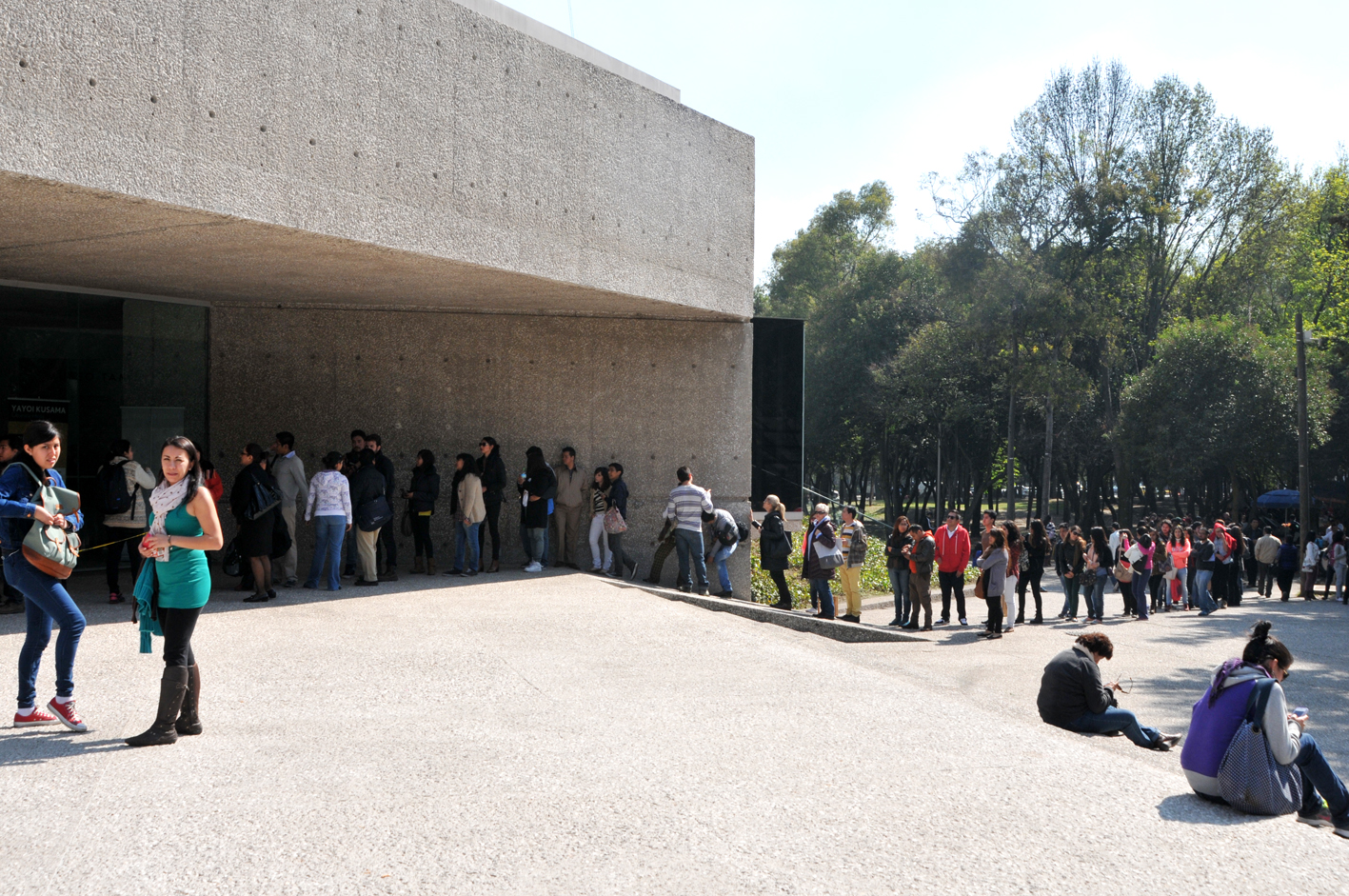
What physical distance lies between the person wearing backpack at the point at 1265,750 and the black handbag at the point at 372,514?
8.40 m

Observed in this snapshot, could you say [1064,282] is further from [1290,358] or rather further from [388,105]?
[388,105]

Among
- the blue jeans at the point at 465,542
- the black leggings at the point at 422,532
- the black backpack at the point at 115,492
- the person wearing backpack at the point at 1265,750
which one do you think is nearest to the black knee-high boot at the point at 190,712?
the black backpack at the point at 115,492

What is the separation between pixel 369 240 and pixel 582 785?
594 centimetres

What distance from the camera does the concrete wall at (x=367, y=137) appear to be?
24.2 ft

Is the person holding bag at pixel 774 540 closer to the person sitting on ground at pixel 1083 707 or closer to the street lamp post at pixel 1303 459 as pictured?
the person sitting on ground at pixel 1083 707

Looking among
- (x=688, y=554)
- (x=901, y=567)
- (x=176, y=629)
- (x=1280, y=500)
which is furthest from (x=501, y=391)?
(x=1280, y=500)

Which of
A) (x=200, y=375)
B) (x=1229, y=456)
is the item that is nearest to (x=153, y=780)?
(x=200, y=375)

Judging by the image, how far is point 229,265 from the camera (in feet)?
34.3

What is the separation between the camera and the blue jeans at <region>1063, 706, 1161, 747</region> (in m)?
7.44

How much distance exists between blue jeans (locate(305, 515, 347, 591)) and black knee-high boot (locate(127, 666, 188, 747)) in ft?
18.6

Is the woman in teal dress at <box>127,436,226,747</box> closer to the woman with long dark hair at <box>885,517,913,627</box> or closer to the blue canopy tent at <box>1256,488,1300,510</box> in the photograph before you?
the woman with long dark hair at <box>885,517,913,627</box>

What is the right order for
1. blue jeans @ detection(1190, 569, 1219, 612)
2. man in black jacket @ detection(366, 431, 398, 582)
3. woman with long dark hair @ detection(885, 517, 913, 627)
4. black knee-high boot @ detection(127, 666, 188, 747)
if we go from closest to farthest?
black knee-high boot @ detection(127, 666, 188, 747), man in black jacket @ detection(366, 431, 398, 582), woman with long dark hair @ detection(885, 517, 913, 627), blue jeans @ detection(1190, 569, 1219, 612)

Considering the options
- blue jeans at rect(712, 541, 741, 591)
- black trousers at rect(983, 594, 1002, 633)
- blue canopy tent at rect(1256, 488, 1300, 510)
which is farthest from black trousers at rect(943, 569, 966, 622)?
blue canopy tent at rect(1256, 488, 1300, 510)

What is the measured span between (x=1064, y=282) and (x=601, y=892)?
39.9 meters
